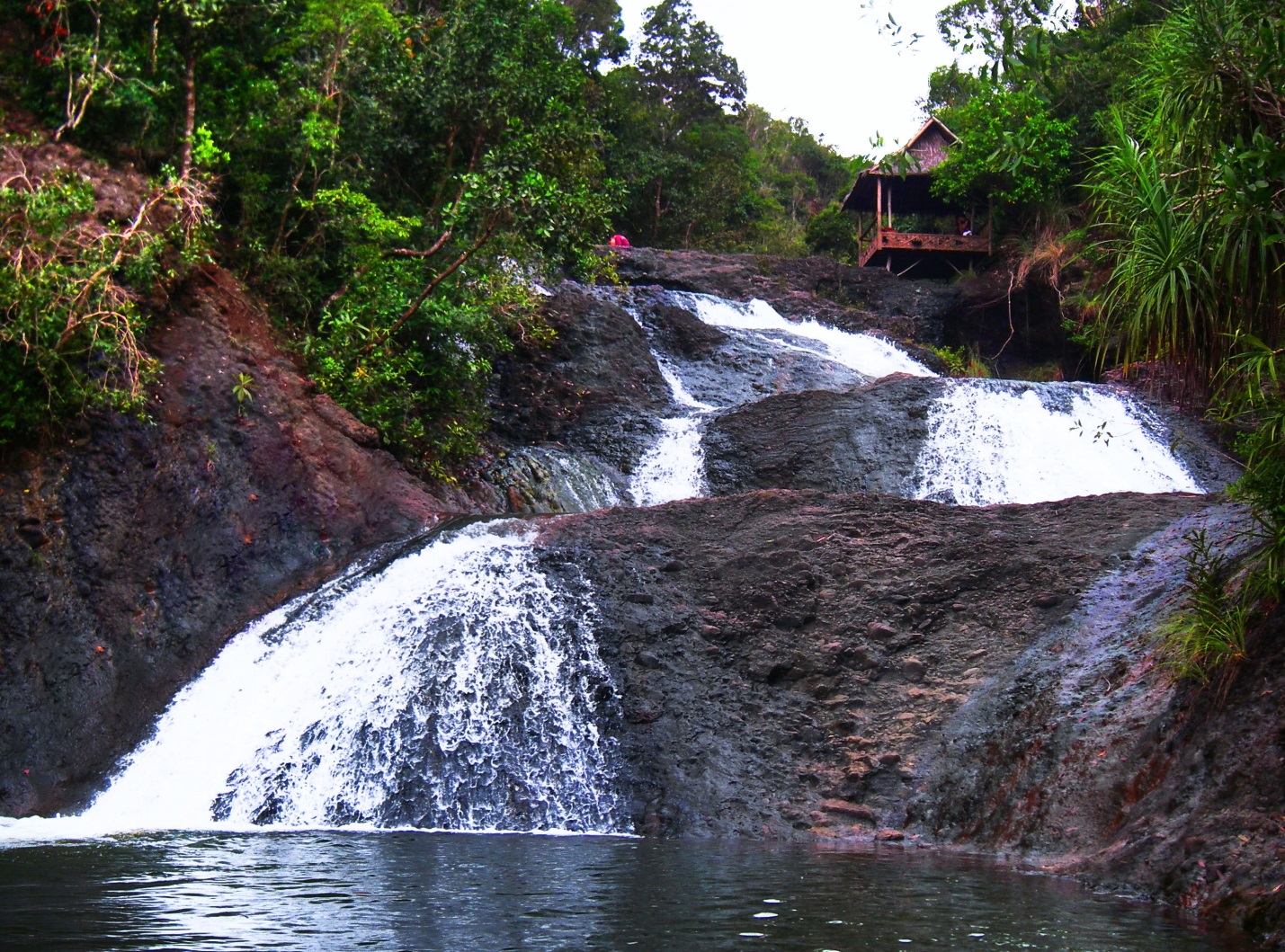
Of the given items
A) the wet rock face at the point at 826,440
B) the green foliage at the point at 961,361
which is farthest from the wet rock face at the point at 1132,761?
the green foliage at the point at 961,361

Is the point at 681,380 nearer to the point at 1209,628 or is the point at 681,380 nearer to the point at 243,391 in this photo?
the point at 243,391

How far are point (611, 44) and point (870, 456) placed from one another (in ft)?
92.9

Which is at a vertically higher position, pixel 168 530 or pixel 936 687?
pixel 168 530

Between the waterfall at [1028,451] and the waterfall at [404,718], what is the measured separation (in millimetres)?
7304

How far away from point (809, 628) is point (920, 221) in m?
28.1

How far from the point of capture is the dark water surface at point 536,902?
4.46m

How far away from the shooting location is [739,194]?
1396 inches

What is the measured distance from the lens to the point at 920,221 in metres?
35.5

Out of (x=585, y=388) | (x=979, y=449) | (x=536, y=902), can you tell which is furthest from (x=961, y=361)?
(x=536, y=902)

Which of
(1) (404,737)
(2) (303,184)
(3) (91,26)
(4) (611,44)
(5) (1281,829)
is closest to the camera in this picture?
(5) (1281,829)

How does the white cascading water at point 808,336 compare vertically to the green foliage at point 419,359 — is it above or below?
above

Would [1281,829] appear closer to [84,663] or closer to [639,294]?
[84,663]

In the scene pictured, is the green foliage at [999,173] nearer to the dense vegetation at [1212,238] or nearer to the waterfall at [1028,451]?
the waterfall at [1028,451]

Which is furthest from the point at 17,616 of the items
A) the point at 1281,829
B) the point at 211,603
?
the point at 1281,829
